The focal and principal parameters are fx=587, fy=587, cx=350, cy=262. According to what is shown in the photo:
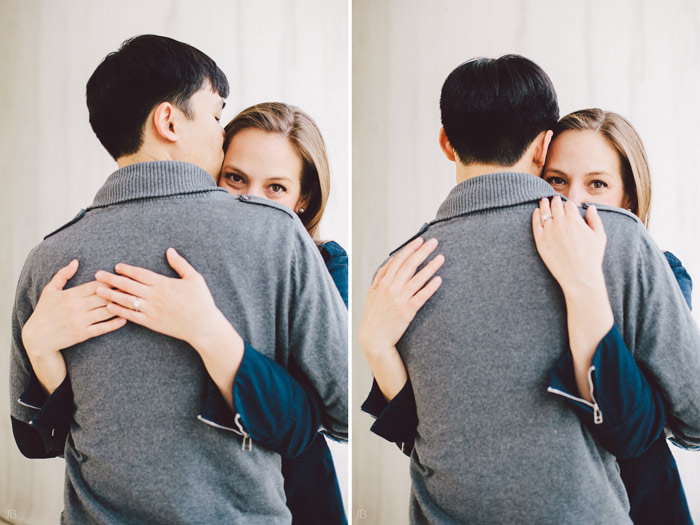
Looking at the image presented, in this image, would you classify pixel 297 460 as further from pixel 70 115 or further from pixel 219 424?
pixel 70 115

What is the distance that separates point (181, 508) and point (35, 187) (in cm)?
83

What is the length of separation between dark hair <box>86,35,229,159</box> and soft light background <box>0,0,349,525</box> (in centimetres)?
7

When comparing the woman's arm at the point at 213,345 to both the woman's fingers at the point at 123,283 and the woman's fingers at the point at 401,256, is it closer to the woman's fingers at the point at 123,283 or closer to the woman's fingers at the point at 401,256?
the woman's fingers at the point at 123,283

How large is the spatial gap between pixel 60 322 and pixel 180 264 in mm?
242

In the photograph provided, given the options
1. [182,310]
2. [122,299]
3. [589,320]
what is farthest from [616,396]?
[122,299]

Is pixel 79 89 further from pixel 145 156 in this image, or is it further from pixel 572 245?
pixel 572 245

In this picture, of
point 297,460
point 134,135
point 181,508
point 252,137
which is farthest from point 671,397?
point 134,135

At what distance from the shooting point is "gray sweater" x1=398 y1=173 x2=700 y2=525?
3.00 feet

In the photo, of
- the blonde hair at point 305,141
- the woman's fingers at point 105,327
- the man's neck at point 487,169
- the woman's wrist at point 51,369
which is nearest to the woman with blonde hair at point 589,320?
the man's neck at point 487,169

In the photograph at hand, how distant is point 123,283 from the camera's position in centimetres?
97

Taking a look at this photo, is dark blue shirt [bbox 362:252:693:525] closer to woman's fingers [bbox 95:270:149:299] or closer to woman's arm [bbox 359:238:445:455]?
woman's arm [bbox 359:238:445:455]

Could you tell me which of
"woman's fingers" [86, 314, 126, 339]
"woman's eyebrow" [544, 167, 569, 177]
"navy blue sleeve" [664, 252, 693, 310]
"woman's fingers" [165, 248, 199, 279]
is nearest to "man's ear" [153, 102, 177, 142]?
"woman's fingers" [165, 248, 199, 279]

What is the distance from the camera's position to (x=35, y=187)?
135 centimetres

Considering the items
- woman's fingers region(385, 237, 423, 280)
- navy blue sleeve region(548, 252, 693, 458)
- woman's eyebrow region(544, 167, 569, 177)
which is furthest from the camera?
woman's eyebrow region(544, 167, 569, 177)
